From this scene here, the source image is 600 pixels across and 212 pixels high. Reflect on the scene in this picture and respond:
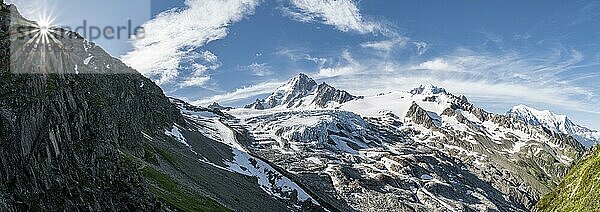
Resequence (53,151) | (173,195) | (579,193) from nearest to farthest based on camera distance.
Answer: (53,151) → (579,193) → (173,195)

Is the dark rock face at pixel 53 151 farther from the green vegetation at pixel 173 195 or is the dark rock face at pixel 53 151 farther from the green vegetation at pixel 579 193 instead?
the green vegetation at pixel 579 193

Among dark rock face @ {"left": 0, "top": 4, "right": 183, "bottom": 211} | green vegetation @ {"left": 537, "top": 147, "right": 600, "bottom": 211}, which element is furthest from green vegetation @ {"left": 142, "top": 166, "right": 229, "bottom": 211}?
green vegetation @ {"left": 537, "top": 147, "right": 600, "bottom": 211}

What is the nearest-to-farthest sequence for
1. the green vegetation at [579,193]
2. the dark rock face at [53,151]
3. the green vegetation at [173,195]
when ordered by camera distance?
the dark rock face at [53,151] → the green vegetation at [579,193] → the green vegetation at [173,195]

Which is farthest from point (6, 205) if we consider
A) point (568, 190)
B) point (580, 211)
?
point (568, 190)

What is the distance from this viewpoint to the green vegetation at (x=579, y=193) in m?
67.2

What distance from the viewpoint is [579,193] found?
74375 millimetres

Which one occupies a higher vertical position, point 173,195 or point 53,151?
point 53,151

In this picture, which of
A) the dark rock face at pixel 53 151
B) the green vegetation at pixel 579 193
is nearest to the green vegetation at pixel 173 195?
the dark rock face at pixel 53 151

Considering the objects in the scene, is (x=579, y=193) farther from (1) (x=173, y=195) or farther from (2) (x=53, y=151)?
(2) (x=53, y=151)

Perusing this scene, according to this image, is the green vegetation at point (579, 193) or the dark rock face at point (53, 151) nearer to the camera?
the dark rock face at point (53, 151)

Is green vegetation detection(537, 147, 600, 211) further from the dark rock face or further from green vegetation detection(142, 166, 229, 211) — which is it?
the dark rock face

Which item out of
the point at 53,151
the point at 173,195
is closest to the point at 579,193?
the point at 173,195

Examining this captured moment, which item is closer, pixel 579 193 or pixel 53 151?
pixel 53 151

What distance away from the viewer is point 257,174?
624 ft
